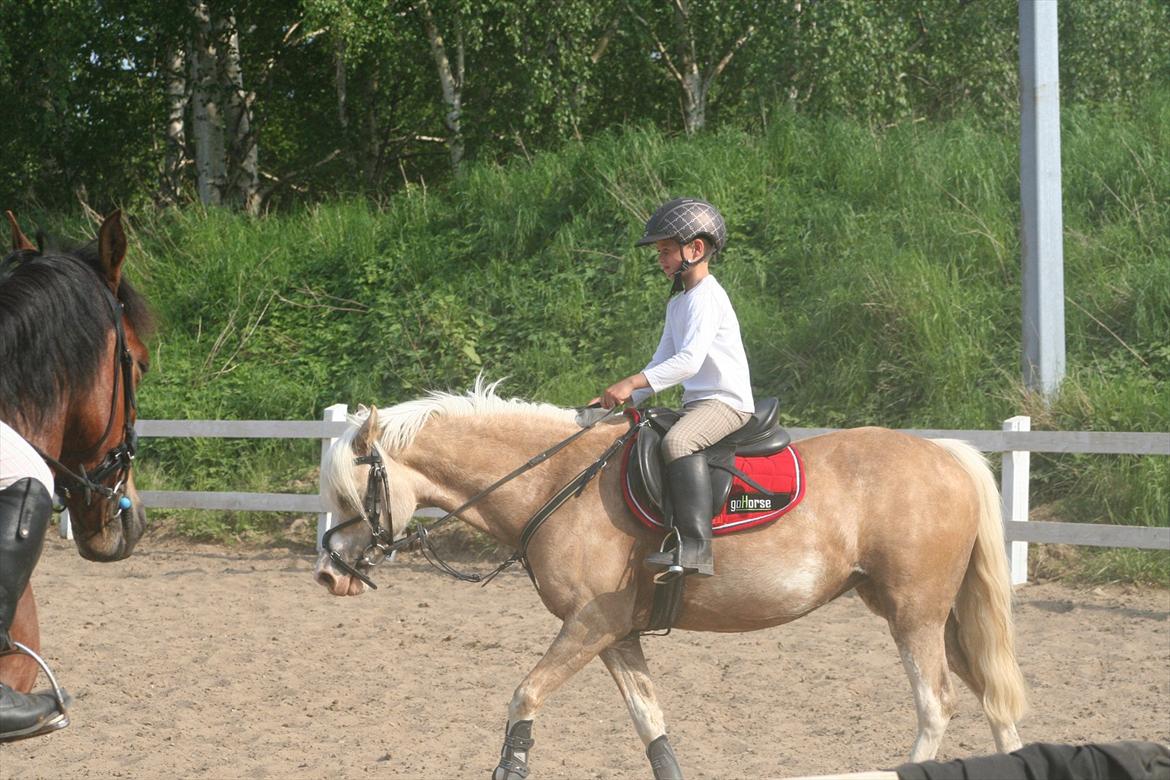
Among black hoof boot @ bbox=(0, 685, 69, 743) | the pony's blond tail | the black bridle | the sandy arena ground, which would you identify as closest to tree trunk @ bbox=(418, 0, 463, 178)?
the sandy arena ground

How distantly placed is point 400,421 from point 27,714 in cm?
239

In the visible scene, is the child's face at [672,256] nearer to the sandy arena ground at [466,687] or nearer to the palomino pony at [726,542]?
the palomino pony at [726,542]

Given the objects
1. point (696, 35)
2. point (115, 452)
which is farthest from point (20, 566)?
point (696, 35)

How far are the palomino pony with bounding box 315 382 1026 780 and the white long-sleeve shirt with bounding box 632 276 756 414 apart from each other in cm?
46

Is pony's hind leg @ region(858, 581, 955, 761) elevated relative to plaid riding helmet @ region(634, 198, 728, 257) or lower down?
lower down

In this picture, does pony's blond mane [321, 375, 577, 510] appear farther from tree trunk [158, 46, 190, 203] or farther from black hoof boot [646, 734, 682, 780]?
tree trunk [158, 46, 190, 203]

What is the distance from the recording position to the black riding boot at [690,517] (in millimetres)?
→ 4926

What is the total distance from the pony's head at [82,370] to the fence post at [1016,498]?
7159mm

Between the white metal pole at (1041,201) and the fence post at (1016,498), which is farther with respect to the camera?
the white metal pole at (1041,201)

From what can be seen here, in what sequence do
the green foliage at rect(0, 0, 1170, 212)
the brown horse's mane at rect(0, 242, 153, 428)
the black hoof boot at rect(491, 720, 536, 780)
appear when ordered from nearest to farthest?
1. the brown horse's mane at rect(0, 242, 153, 428)
2. the black hoof boot at rect(491, 720, 536, 780)
3. the green foliage at rect(0, 0, 1170, 212)

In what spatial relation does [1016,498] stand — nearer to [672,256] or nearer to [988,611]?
[988,611]

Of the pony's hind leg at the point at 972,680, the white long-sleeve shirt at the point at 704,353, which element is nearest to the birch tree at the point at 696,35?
the white long-sleeve shirt at the point at 704,353

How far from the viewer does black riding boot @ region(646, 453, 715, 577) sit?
16.2ft

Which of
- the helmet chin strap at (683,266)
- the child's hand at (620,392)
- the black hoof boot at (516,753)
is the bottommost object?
the black hoof boot at (516,753)
